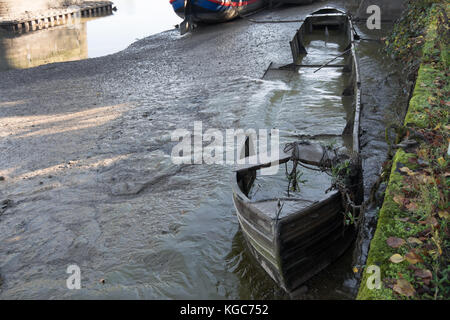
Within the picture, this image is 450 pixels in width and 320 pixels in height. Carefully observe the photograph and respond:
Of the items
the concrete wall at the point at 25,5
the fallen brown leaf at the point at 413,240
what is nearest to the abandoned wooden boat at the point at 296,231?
the fallen brown leaf at the point at 413,240

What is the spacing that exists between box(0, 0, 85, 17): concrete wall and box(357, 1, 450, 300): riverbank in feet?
112

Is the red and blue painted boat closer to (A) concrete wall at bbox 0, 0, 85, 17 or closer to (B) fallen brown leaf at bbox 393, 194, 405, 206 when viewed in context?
(A) concrete wall at bbox 0, 0, 85, 17

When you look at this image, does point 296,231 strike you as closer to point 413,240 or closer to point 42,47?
point 413,240

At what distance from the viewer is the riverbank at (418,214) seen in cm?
299

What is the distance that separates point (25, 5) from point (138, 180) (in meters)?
32.4

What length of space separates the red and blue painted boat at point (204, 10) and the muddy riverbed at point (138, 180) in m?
7.33

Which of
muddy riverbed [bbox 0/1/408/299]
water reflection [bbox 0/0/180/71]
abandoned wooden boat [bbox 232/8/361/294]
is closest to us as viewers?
abandoned wooden boat [bbox 232/8/361/294]

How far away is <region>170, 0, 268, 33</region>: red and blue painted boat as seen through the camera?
21.2 m

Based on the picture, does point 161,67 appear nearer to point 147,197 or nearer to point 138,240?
point 147,197

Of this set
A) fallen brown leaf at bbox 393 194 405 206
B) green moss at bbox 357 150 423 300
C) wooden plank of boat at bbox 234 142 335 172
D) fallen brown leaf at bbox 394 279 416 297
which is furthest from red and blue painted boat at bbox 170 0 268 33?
fallen brown leaf at bbox 394 279 416 297

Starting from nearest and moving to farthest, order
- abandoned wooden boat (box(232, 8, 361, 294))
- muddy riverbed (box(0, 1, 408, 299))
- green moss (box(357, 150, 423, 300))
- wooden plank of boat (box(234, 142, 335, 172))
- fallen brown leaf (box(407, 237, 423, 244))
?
green moss (box(357, 150, 423, 300)) < fallen brown leaf (box(407, 237, 423, 244)) < abandoned wooden boat (box(232, 8, 361, 294)) < muddy riverbed (box(0, 1, 408, 299)) < wooden plank of boat (box(234, 142, 335, 172))

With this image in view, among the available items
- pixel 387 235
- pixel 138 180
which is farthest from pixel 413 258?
pixel 138 180
